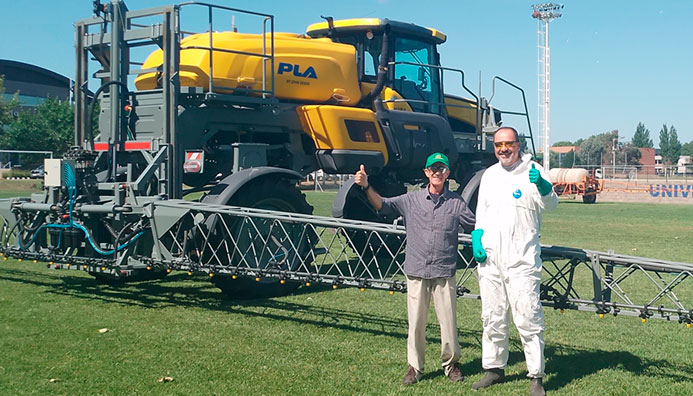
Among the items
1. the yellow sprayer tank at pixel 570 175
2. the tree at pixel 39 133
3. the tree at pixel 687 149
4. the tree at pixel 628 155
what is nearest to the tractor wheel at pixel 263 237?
the yellow sprayer tank at pixel 570 175

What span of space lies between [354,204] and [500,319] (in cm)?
631

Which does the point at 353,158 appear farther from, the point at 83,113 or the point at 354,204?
the point at 83,113

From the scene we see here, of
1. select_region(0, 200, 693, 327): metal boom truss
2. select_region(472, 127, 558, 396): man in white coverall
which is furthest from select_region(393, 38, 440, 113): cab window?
select_region(472, 127, 558, 396): man in white coverall

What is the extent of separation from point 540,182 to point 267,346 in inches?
113

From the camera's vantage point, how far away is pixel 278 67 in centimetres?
958

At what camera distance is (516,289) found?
5.32 meters

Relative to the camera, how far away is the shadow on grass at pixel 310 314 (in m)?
6.07

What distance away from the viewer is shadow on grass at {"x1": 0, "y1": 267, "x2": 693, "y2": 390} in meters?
6.07

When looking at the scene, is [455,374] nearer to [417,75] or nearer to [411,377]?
[411,377]

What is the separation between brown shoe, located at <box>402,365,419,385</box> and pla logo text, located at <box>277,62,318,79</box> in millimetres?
5091

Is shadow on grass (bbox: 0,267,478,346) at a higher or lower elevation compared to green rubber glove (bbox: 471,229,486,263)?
lower

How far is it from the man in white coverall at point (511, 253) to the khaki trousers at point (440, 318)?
0.24 metres

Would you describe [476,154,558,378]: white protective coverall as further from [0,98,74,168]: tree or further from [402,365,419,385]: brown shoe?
[0,98,74,168]: tree

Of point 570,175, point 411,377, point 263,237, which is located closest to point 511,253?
point 411,377
